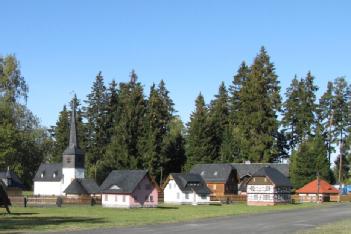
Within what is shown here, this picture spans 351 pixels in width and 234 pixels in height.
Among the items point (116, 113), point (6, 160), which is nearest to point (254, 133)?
point (116, 113)

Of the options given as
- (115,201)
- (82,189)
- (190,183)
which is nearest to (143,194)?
(115,201)

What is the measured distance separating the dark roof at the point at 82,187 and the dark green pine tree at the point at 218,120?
1103 inches

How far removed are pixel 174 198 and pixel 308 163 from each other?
81.3 ft

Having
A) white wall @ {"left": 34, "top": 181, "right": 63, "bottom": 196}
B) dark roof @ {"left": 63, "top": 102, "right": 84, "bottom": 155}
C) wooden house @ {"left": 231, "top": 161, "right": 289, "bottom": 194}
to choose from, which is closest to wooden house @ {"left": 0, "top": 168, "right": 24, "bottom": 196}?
white wall @ {"left": 34, "top": 181, "right": 63, "bottom": 196}

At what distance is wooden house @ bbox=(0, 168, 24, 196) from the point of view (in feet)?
307

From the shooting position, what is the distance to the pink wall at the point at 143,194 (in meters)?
74.4

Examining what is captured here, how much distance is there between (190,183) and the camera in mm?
89875

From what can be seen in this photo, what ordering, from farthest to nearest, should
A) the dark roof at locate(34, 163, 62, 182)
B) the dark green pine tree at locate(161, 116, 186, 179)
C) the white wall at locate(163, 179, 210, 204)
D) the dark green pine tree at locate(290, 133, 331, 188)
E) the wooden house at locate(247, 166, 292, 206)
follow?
the dark green pine tree at locate(161, 116, 186, 179) < the dark roof at locate(34, 163, 62, 182) < the dark green pine tree at locate(290, 133, 331, 188) < the white wall at locate(163, 179, 210, 204) < the wooden house at locate(247, 166, 292, 206)

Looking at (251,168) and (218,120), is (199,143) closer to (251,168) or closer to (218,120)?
(218,120)

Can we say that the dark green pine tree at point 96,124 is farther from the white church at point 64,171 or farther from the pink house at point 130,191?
the pink house at point 130,191

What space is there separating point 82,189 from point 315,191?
37384 millimetres

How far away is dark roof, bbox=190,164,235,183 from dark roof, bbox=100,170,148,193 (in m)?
24.5

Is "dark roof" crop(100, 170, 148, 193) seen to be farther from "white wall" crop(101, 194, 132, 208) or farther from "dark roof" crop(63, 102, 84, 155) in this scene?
"dark roof" crop(63, 102, 84, 155)

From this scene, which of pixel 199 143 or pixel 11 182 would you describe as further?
pixel 199 143
